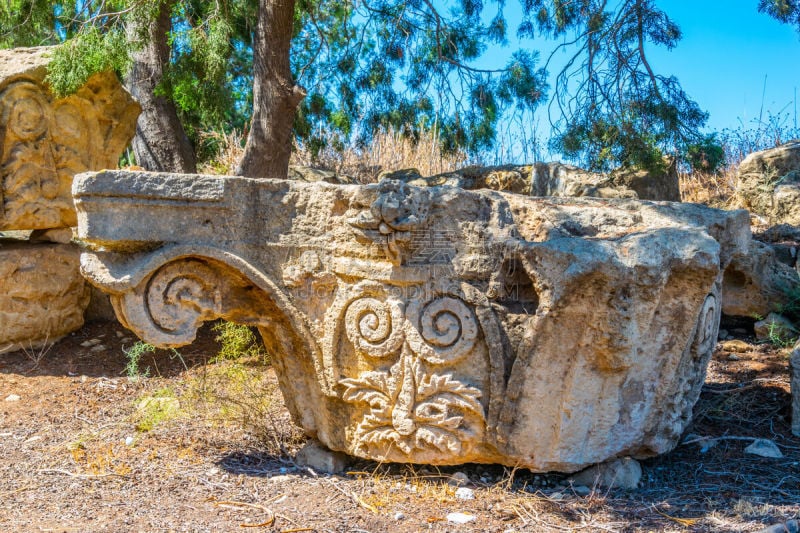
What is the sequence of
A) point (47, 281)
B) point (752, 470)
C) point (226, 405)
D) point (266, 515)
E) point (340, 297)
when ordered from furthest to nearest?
1. point (47, 281)
2. point (226, 405)
3. point (752, 470)
4. point (340, 297)
5. point (266, 515)

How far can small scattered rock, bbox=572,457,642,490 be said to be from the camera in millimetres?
3088

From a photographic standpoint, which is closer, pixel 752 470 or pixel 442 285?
pixel 442 285

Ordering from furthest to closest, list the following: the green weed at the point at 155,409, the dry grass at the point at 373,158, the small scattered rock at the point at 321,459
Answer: the dry grass at the point at 373,158, the green weed at the point at 155,409, the small scattered rock at the point at 321,459

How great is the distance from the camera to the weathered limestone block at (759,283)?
489cm

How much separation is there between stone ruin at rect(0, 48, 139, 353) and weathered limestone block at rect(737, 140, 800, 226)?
4.85 meters

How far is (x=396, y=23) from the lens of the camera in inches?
211

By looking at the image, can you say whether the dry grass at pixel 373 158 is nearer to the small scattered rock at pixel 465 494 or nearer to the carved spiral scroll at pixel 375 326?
the carved spiral scroll at pixel 375 326

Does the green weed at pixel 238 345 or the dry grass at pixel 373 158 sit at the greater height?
the dry grass at pixel 373 158

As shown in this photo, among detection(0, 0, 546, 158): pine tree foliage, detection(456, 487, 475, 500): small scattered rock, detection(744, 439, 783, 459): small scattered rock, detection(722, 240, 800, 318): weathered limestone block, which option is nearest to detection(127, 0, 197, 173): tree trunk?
detection(0, 0, 546, 158): pine tree foliage

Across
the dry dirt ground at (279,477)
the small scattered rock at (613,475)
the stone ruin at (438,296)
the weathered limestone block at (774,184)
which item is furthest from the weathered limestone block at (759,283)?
the small scattered rock at (613,475)

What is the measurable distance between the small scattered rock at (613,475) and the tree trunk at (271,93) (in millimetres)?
2782

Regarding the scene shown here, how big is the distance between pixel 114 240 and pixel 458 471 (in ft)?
5.41

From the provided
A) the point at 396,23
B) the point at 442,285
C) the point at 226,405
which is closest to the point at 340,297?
the point at 442,285

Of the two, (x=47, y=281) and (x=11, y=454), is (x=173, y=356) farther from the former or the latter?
(x=11, y=454)
